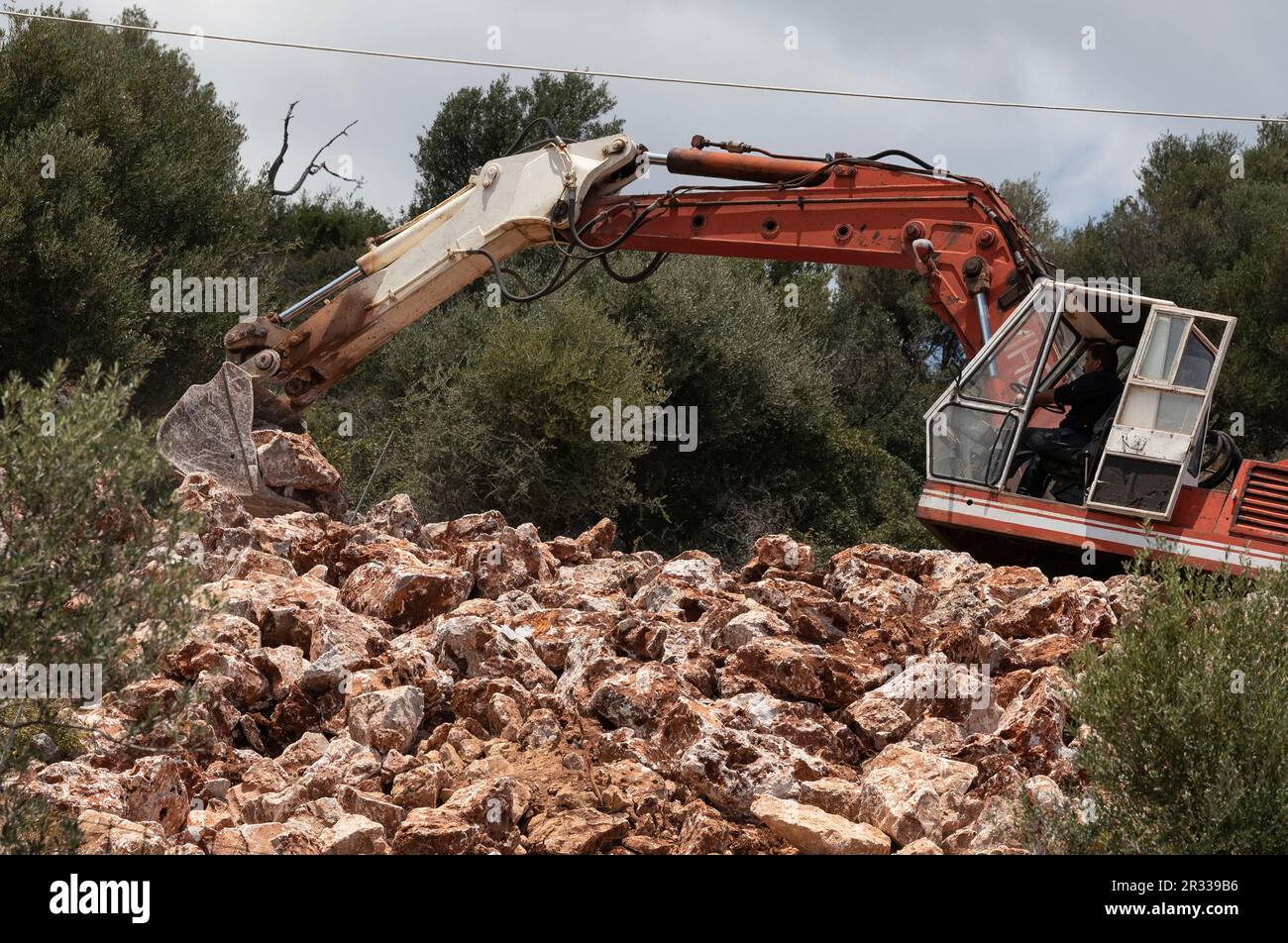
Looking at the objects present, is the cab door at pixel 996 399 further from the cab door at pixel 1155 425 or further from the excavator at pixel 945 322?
the cab door at pixel 1155 425

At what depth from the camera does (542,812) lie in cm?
783

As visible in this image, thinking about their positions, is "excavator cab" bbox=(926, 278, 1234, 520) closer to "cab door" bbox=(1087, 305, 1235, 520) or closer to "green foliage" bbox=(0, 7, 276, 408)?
"cab door" bbox=(1087, 305, 1235, 520)

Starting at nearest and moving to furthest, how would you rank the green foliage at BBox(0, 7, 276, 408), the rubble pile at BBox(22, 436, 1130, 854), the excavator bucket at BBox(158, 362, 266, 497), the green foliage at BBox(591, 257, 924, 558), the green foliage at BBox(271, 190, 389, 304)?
the rubble pile at BBox(22, 436, 1130, 854), the excavator bucket at BBox(158, 362, 266, 497), the green foliage at BBox(0, 7, 276, 408), the green foliage at BBox(591, 257, 924, 558), the green foliage at BBox(271, 190, 389, 304)

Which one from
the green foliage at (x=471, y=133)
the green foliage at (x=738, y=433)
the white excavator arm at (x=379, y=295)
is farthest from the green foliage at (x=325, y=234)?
the white excavator arm at (x=379, y=295)

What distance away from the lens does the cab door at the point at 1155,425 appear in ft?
37.7

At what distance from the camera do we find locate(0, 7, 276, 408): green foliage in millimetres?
19016

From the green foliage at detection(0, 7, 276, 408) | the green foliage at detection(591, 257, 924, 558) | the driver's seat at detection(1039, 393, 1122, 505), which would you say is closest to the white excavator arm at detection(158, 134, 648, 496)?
the driver's seat at detection(1039, 393, 1122, 505)

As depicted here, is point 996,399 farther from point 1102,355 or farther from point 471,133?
point 471,133

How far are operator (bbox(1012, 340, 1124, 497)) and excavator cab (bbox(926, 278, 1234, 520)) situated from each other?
89 mm

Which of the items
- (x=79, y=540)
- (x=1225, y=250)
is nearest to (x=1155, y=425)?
(x=79, y=540)

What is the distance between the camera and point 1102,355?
1225 centimetres

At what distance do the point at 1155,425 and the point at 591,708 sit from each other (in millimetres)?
5156

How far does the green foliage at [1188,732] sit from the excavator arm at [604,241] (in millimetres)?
5860

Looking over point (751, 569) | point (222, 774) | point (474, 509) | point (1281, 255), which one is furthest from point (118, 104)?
point (1281, 255)
